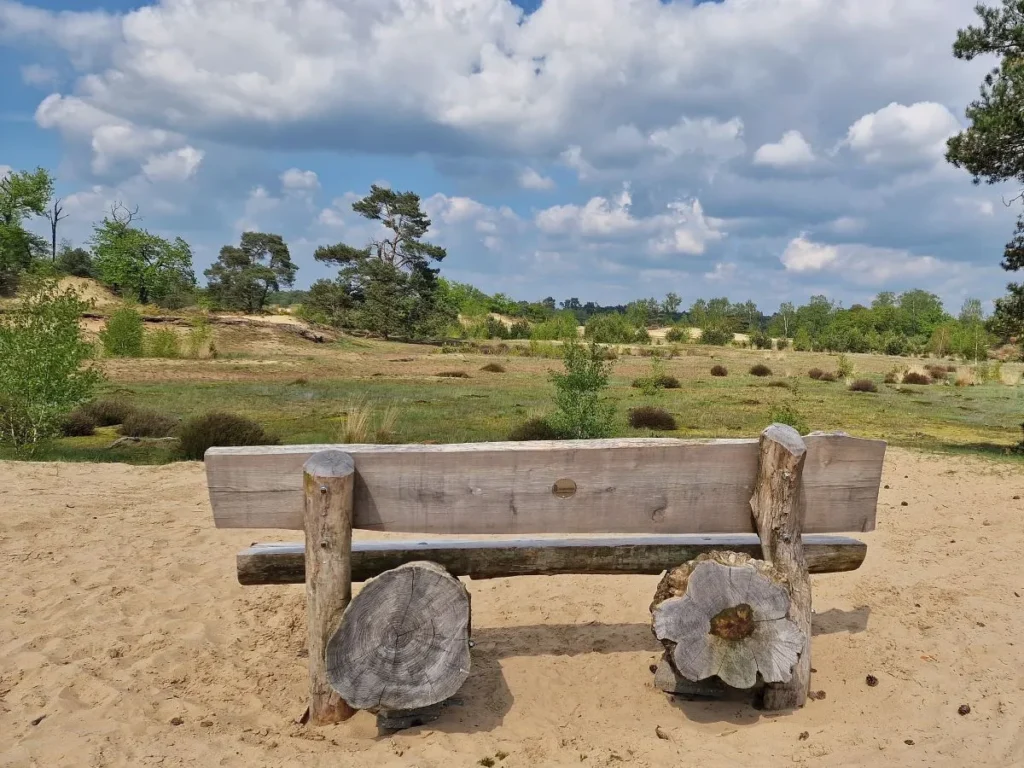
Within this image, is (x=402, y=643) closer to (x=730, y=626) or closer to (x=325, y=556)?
(x=325, y=556)

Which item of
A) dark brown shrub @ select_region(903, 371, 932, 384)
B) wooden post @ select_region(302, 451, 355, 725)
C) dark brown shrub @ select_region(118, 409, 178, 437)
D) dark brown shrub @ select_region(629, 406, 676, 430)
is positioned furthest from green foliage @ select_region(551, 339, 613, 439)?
dark brown shrub @ select_region(903, 371, 932, 384)

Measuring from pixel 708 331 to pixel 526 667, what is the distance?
3334 inches

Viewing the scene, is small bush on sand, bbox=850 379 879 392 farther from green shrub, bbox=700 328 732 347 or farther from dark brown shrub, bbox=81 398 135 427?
green shrub, bbox=700 328 732 347

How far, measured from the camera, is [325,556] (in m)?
4.06

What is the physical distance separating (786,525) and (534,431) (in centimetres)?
1162

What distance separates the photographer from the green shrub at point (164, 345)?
37656 millimetres

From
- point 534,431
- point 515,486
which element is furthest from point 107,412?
point 515,486

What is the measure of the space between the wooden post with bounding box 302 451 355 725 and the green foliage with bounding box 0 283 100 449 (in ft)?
34.4

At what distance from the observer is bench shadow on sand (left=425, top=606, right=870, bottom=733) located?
14.3 ft

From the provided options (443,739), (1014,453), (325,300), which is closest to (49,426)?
(443,739)

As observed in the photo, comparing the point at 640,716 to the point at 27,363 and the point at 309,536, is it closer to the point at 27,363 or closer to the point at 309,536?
the point at 309,536

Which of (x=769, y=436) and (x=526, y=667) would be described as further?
(x=526, y=667)

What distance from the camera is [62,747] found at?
3912mm

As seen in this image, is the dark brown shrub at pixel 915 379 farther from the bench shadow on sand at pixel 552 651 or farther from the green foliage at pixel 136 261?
the green foliage at pixel 136 261
